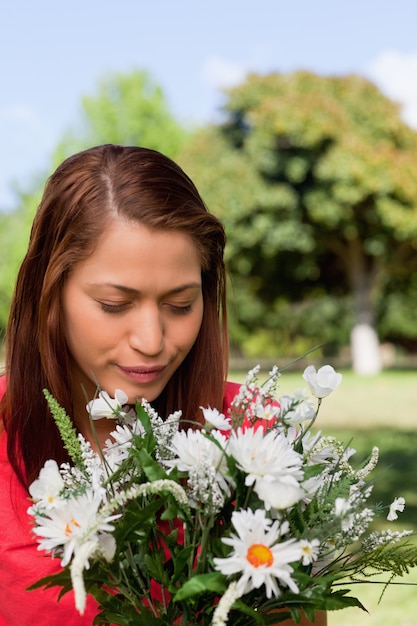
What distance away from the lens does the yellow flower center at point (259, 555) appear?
1309mm

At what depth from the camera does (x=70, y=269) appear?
202 centimetres

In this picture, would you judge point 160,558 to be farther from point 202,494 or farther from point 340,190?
point 340,190

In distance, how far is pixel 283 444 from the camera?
4.59 ft

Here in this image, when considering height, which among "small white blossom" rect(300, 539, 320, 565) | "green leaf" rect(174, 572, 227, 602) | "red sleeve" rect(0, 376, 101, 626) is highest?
"small white blossom" rect(300, 539, 320, 565)

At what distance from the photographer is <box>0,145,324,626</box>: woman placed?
1.91m

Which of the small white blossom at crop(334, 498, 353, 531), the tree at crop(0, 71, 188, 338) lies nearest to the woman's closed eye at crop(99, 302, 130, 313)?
the small white blossom at crop(334, 498, 353, 531)

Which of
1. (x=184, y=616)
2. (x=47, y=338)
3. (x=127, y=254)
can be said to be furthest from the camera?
(x=47, y=338)

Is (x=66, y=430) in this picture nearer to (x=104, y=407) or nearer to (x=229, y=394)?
(x=104, y=407)

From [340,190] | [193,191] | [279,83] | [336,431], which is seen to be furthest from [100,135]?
[193,191]

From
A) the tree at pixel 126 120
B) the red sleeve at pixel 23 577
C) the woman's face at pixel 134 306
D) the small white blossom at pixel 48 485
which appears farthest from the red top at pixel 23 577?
the tree at pixel 126 120

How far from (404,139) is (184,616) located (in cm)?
2876

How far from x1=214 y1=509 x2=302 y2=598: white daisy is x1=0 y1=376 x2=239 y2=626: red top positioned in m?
0.90

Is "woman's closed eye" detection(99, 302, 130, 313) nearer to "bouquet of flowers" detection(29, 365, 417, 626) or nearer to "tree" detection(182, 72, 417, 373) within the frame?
"bouquet of flowers" detection(29, 365, 417, 626)

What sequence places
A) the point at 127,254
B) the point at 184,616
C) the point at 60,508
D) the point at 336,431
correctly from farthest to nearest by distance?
the point at 336,431, the point at 127,254, the point at 184,616, the point at 60,508
